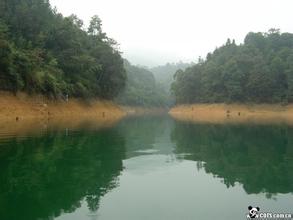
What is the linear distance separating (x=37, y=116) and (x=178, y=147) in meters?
30.6

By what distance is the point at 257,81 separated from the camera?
95.0m

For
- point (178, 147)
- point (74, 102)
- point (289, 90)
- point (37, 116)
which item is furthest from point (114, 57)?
point (178, 147)

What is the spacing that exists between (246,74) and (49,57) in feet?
188

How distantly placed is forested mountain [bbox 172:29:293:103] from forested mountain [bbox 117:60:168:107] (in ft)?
67.3

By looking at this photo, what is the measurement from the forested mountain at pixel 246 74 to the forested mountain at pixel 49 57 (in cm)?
3217

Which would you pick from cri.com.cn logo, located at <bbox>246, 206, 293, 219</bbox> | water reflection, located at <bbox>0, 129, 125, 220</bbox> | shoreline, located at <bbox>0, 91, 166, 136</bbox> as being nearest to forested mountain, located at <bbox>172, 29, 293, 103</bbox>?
shoreline, located at <bbox>0, 91, 166, 136</bbox>

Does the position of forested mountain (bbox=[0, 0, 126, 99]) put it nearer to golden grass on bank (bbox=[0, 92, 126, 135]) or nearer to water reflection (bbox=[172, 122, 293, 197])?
golden grass on bank (bbox=[0, 92, 126, 135])

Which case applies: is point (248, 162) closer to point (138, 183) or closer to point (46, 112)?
point (138, 183)

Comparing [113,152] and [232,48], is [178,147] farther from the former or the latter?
[232,48]

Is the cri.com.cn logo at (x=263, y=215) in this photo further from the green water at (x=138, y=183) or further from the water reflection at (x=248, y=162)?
the water reflection at (x=248, y=162)

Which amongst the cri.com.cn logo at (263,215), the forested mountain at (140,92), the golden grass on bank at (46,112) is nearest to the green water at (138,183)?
the cri.com.cn logo at (263,215)

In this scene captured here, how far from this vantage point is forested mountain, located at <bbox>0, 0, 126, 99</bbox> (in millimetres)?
47906

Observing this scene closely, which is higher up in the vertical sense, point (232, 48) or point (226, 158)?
point (232, 48)

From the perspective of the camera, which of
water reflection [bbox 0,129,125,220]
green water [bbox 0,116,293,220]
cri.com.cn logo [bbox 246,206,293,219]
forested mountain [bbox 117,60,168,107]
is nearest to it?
cri.com.cn logo [bbox 246,206,293,219]
